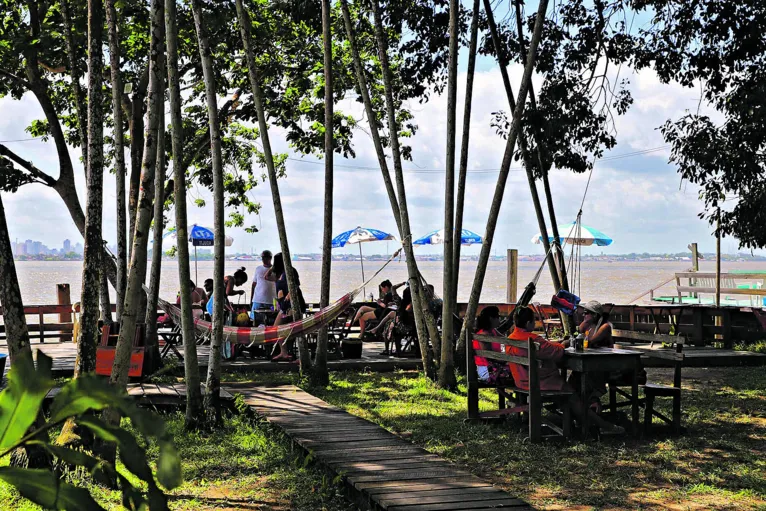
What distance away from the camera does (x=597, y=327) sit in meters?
7.43

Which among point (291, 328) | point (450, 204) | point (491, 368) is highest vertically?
point (450, 204)

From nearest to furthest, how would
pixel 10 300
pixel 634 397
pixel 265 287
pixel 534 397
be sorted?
pixel 10 300 < pixel 534 397 < pixel 634 397 < pixel 265 287

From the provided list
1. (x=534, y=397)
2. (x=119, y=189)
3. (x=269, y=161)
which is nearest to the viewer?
(x=534, y=397)

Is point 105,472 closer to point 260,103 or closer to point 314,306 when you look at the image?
point 260,103

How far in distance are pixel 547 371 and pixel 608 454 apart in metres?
0.82

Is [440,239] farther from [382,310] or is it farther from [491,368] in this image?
[491,368]

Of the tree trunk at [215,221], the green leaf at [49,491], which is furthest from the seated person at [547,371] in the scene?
the green leaf at [49,491]

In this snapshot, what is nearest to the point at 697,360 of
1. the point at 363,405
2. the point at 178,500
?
the point at 363,405

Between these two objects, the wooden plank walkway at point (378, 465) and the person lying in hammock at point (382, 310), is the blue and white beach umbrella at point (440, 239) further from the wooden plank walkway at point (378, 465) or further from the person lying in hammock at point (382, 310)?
the wooden plank walkway at point (378, 465)

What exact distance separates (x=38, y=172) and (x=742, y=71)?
9331 mm

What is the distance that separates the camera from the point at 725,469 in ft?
19.4

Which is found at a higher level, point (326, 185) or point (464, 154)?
point (464, 154)

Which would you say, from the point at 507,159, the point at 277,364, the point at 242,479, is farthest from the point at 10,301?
the point at 277,364

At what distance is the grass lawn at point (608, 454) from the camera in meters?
5.23
